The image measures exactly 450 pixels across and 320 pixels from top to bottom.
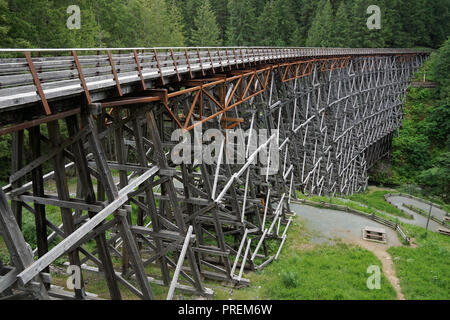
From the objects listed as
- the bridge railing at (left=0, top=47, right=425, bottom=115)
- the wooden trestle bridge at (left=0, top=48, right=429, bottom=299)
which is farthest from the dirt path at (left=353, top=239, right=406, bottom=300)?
the bridge railing at (left=0, top=47, right=425, bottom=115)

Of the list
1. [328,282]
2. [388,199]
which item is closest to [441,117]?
[388,199]

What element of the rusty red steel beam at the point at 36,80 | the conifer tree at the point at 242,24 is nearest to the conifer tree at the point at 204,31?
the conifer tree at the point at 242,24

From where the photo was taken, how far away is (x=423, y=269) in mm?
12188

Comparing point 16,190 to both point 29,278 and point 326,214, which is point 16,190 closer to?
point 29,278

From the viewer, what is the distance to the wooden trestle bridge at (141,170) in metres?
5.69

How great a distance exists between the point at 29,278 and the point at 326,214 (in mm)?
15674

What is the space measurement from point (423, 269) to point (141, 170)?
10871mm

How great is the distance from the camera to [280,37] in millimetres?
56625

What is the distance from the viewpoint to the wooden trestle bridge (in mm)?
5686

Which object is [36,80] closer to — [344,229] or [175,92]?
[175,92]

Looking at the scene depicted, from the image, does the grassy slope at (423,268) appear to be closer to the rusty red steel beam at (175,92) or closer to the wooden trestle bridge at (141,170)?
the wooden trestle bridge at (141,170)

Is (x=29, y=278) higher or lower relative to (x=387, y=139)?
higher

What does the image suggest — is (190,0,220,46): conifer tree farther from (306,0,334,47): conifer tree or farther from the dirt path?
the dirt path

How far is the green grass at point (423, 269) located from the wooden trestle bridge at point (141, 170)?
4681 mm
